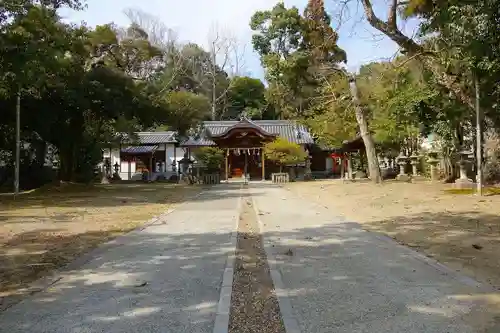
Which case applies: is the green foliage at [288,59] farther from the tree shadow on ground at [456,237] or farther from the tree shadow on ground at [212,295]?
the tree shadow on ground at [212,295]

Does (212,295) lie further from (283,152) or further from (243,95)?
(243,95)

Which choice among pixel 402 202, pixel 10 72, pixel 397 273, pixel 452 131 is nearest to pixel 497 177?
pixel 452 131

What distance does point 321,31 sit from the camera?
24406mm

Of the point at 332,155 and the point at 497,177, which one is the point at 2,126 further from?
the point at 332,155

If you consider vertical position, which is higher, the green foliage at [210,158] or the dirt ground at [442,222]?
the green foliage at [210,158]

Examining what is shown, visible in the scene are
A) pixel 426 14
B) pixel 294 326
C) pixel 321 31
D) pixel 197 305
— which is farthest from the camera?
pixel 321 31

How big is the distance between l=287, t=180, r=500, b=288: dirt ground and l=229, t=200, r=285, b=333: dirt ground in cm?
251

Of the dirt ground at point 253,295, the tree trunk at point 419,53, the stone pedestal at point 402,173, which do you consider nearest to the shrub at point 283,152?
the stone pedestal at point 402,173

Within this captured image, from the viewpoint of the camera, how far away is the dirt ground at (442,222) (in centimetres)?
665

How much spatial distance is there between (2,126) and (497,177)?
2349cm

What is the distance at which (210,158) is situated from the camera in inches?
1246

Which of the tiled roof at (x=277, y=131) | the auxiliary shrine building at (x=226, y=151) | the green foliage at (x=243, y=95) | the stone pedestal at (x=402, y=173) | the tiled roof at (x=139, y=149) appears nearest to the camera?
the stone pedestal at (x=402, y=173)

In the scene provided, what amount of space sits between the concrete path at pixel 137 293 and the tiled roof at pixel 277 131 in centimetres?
2901

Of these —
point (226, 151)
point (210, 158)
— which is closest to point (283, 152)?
point (210, 158)
